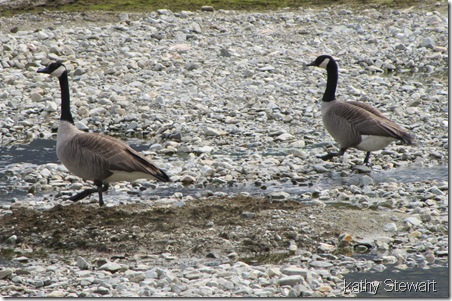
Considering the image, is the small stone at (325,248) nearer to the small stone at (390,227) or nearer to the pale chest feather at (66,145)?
the small stone at (390,227)

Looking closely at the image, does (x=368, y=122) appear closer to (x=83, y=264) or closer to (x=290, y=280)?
(x=290, y=280)

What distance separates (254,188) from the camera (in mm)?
11664

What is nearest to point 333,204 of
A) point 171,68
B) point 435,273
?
point 435,273

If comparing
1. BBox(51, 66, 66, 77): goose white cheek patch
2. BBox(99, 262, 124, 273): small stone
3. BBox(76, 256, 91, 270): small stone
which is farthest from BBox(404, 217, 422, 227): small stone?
BBox(51, 66, 66, 77): goose white cheek patch

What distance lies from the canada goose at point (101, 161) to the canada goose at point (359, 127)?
142 inches

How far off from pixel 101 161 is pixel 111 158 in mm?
139

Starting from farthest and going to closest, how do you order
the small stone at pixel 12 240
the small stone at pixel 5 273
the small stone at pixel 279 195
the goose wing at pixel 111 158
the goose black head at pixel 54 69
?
the goose black head at pixel 54 69 < the small stone at pixel 279 195 < the goose wing at pixel 111 158 < the small stone at pixel 12 240 < the small stone at pixel 5 273

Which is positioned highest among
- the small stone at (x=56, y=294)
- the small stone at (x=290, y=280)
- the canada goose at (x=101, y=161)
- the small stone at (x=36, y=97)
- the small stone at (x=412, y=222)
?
the canada goose at (x=101, y=161)

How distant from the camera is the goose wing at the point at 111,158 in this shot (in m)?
10.2

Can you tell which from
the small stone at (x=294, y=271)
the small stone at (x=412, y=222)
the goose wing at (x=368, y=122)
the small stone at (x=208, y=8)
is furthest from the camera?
the small stone at (x=208, y=8)

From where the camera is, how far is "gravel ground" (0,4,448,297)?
28.2ft

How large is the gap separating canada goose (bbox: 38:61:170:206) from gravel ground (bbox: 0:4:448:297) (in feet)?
1.34

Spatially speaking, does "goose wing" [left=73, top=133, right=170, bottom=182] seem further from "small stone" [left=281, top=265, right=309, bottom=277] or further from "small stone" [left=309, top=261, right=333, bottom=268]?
"small stone" [left=281, top=265, right=309, bottom=277]

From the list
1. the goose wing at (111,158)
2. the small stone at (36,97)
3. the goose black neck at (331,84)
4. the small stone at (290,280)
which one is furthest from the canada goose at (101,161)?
the small stone at (36,97)
